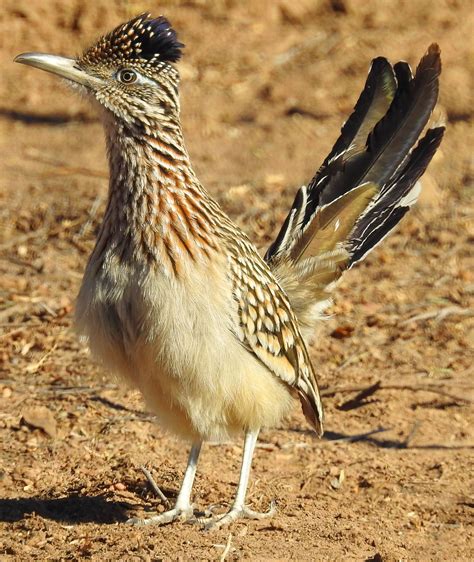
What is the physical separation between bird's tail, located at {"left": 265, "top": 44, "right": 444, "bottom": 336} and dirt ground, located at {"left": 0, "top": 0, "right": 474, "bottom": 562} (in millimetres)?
1141

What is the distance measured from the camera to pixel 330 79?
13289mm

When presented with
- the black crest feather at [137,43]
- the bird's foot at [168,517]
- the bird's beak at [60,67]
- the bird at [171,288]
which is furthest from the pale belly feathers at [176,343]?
the black crest feather at [137,43]

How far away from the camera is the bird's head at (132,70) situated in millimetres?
5398

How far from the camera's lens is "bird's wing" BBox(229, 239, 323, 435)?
5535 millimetres

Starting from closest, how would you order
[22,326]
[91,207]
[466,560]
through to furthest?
[466,560], [22,326], [91,207]

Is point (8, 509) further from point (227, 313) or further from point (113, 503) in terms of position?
point (227, 313)

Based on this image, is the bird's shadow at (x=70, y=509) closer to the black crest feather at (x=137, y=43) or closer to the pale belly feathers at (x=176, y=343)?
the pale belly feathers at (x=176, y=343)

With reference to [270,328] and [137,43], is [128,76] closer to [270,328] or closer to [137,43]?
[137,43]

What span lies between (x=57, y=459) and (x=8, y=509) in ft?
2.58

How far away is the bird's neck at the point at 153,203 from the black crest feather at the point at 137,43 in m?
0.37

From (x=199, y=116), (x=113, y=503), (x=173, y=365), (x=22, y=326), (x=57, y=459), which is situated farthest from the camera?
(x=199, y=116)

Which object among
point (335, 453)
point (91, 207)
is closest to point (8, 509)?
point (335, 453)

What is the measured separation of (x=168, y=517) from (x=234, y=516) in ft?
1.12

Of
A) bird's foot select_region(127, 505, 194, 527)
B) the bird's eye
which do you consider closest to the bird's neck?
the bird's eye
